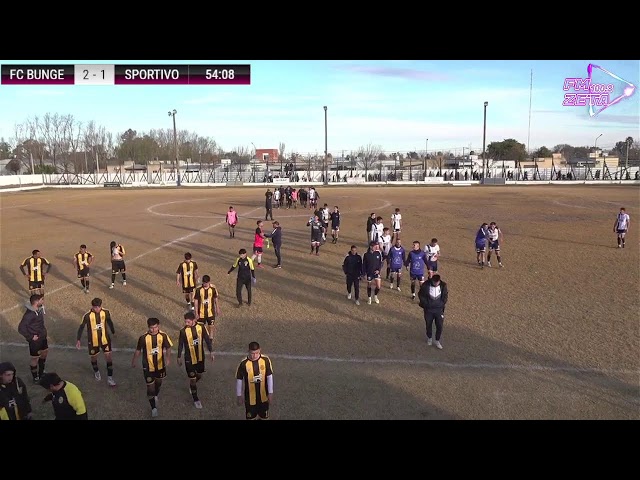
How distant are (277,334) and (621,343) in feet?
24.0

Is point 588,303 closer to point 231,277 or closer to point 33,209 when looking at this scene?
point 231,277

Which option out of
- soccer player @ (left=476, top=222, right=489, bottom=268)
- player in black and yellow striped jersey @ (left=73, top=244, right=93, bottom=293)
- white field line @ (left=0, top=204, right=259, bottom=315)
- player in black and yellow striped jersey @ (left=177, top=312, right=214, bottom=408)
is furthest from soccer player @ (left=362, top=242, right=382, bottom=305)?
white field line @ (left=0, top=204, right=259, bottom=315)

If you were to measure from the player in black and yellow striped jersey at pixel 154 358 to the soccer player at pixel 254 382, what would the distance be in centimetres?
157

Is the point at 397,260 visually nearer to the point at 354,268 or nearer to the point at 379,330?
the point at 354,268

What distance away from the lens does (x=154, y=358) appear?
722 cm

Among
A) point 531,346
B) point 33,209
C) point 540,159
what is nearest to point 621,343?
point 531,346

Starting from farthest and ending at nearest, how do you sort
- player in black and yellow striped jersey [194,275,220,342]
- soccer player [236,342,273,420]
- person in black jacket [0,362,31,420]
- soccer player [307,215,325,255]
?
soccer player [307,215,325,255] → player in black and yellow striped jersey [194,275,220,342] → soccer player [236,342,273,420] → person in black jacket [0,362,31,420]

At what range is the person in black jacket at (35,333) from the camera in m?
8.20

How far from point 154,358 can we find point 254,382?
6.14 ft

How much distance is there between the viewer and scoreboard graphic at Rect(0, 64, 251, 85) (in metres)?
6.97

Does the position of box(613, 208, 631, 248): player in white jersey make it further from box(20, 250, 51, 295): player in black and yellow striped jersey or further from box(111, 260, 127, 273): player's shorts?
box(20, 250, 51, 295): player in black and yellow striped jersey

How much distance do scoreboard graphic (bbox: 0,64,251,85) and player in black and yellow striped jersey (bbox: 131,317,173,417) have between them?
3.79 m

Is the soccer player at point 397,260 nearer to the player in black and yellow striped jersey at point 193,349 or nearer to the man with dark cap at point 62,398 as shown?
the player in black and yellow striped jersey at point 193,349

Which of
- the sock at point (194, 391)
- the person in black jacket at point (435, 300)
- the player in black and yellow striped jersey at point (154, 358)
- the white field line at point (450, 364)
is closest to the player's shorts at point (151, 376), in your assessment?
the player in black and yellow striped jersey at point (154, 358)
